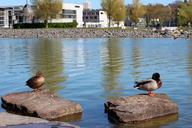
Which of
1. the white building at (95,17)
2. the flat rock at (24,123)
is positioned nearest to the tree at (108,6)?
the white building at (95,17)

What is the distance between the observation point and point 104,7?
117625 mm

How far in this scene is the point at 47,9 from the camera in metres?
114

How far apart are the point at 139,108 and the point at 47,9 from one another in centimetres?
10281

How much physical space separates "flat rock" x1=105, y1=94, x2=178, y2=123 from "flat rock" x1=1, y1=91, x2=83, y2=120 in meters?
1.11

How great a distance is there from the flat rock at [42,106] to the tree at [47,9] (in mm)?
99119

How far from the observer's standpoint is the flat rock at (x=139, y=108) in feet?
40.9

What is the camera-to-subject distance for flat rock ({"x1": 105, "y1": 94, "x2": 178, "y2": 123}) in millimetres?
12461

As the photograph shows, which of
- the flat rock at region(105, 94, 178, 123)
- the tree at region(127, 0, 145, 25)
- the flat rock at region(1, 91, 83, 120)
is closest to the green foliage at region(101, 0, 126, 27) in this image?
the tree at region(127, 0, 145, 25)

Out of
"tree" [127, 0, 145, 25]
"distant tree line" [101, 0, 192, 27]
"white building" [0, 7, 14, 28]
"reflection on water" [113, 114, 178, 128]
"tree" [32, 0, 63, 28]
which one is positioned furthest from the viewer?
"white building" [0, 7, 14, 28]

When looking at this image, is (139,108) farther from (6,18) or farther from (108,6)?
(6,18)

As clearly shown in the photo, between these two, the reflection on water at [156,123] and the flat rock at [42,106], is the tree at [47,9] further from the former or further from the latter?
the reflection on water at [156,123]

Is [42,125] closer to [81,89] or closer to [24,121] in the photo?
[24,121]

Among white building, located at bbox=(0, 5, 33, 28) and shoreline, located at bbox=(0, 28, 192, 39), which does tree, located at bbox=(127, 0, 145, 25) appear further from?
white building, located at bbox=(0, 5, 33, 28)

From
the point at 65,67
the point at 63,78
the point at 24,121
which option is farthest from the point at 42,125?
the point at 65,67
